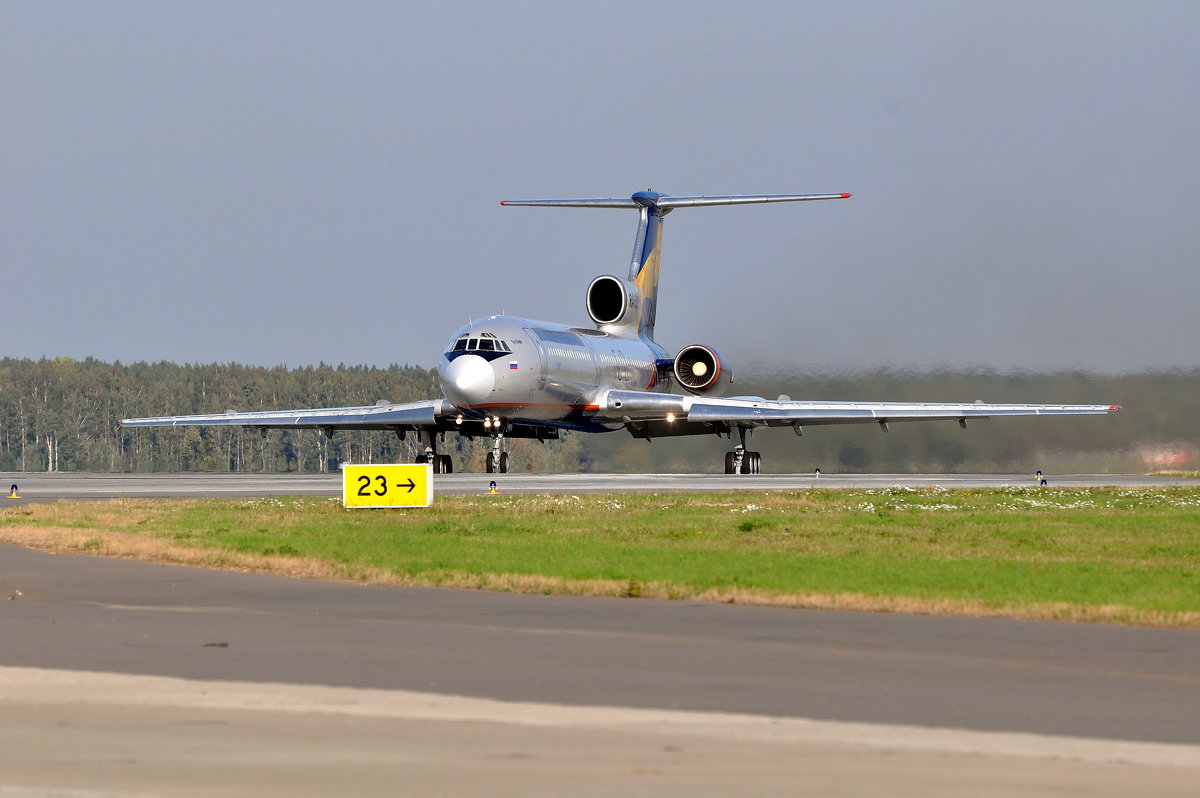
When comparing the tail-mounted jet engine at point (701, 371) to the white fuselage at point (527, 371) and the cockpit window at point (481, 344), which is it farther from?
the cockpit window at point (481, 344)

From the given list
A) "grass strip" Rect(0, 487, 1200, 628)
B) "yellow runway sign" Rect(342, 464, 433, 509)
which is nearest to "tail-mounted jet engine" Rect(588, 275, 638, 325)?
"grass strip" Rect(0, 487, 1200, 628)

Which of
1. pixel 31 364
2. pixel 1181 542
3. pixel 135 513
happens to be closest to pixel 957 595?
pixel 1181 542

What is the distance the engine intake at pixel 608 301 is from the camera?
72938 mm

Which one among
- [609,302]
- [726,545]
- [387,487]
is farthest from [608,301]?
[726,545]

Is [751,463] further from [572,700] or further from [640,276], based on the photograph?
[572,700]

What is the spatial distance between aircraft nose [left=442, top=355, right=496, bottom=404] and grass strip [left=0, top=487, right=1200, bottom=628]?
63.5 feet

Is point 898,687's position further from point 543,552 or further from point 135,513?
point 135,513

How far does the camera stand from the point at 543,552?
22.7 m

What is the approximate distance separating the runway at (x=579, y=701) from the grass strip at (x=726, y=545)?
171cm

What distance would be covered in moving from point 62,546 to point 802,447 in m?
42.7

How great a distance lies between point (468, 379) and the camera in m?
56.2

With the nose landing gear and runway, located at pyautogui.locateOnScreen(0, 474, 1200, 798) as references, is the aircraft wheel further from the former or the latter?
runway, located at pyautogui.locateOnScreen(0, 474, 1200, 798)

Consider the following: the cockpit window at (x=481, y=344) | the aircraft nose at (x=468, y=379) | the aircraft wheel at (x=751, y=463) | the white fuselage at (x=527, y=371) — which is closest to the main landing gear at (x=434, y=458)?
the white fuselage at (x=527, y=371)

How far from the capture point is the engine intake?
72938 mm
